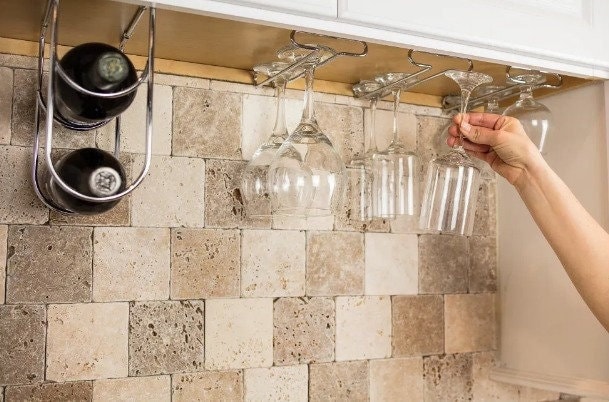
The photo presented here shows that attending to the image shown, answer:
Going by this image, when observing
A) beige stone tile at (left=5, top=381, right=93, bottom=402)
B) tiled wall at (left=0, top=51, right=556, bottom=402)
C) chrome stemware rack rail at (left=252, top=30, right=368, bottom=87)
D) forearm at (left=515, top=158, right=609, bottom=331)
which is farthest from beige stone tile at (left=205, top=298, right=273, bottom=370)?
forearm at (left=515, top=158, right=609, bottom=331)

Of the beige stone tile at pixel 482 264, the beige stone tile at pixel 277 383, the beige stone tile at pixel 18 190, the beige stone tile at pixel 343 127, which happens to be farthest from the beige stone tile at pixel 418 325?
the beige stone tile at pixel 18 190

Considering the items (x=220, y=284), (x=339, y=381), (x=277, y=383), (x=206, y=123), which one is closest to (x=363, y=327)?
(x=339, y=381)

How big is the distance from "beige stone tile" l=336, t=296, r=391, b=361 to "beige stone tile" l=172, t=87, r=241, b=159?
16.3 inches

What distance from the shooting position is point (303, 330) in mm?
1564

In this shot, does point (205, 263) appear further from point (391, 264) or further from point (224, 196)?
point (391, 264)

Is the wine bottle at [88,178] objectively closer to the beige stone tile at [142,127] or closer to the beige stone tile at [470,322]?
the beige stone tile at [142,127]

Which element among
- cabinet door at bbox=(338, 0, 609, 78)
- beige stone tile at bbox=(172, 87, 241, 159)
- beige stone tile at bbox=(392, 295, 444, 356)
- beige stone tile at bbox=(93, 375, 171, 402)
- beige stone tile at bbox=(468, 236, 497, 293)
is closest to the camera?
cabinet door at bbox=(338, 0, 609, 78)

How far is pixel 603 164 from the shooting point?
155cm

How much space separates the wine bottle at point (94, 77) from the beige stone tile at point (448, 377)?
0.96m

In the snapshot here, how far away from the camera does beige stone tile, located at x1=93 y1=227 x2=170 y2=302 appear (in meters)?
1.37

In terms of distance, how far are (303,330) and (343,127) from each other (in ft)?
1.47

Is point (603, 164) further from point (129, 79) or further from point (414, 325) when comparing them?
point (129, 79)

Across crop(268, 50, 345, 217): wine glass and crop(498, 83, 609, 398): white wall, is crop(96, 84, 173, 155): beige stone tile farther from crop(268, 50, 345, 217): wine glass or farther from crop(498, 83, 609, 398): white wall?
crop(498, 83, 609, 398): white wall

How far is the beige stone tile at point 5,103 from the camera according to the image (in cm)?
131
